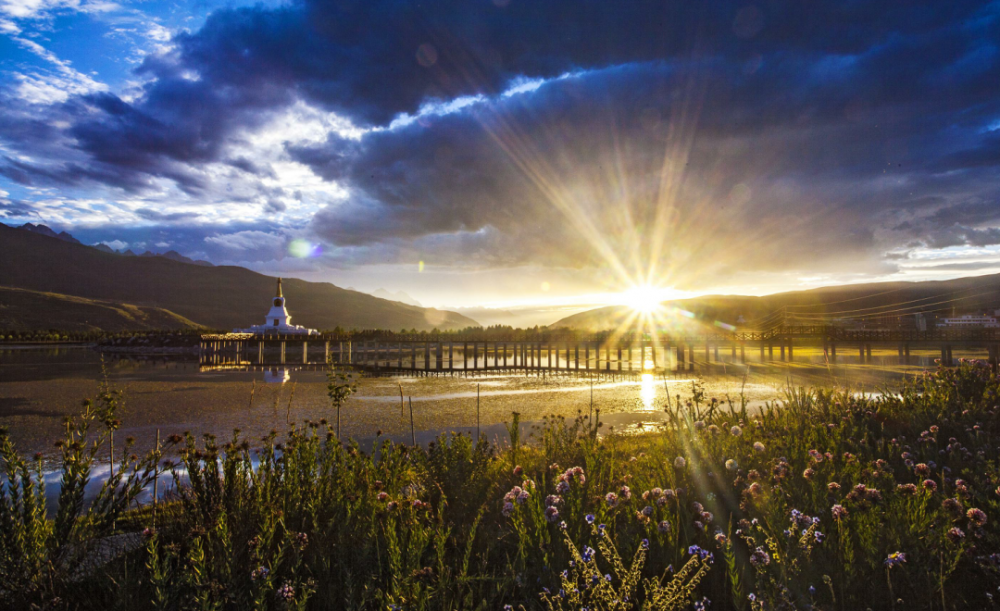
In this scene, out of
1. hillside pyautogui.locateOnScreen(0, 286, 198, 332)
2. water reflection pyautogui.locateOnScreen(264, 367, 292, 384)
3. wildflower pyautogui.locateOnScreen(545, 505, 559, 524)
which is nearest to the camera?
wildflower pyautogui.locateOnScreen(545, 505, 559, 524)

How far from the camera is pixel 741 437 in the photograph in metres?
5.74

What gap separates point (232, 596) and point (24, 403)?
19.4 meters

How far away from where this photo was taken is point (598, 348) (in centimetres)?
5153

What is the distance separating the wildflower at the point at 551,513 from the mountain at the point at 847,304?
10662 centimetres

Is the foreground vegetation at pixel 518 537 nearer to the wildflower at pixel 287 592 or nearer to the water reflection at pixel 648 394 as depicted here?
the wildflower at pixel 287 592

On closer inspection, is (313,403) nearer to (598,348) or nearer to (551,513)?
(551,513)

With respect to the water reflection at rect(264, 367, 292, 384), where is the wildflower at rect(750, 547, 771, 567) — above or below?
above

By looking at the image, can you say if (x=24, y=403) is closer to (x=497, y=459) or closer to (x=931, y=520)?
(x=497, y=459)

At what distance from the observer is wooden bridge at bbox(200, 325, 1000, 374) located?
4050 cm

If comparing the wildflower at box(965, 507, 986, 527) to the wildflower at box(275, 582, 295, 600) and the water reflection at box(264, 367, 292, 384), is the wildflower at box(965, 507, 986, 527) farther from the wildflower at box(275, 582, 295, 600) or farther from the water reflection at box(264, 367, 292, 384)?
the water reflection at box(264, 367, 292, 384)

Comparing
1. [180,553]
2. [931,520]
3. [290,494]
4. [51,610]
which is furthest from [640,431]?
[51,610]

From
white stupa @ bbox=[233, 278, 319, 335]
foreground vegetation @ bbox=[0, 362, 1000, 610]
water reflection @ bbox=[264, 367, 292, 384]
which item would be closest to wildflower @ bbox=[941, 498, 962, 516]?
foreground vegetation @ bbox=[0, 362, 1000, 610]

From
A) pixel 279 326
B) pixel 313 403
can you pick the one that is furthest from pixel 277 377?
pixel 279 326

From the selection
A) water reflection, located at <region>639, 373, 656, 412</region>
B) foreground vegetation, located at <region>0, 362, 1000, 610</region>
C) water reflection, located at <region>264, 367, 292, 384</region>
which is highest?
foreground vegetation, located at <region>0, 362, 1000, 610</region>
